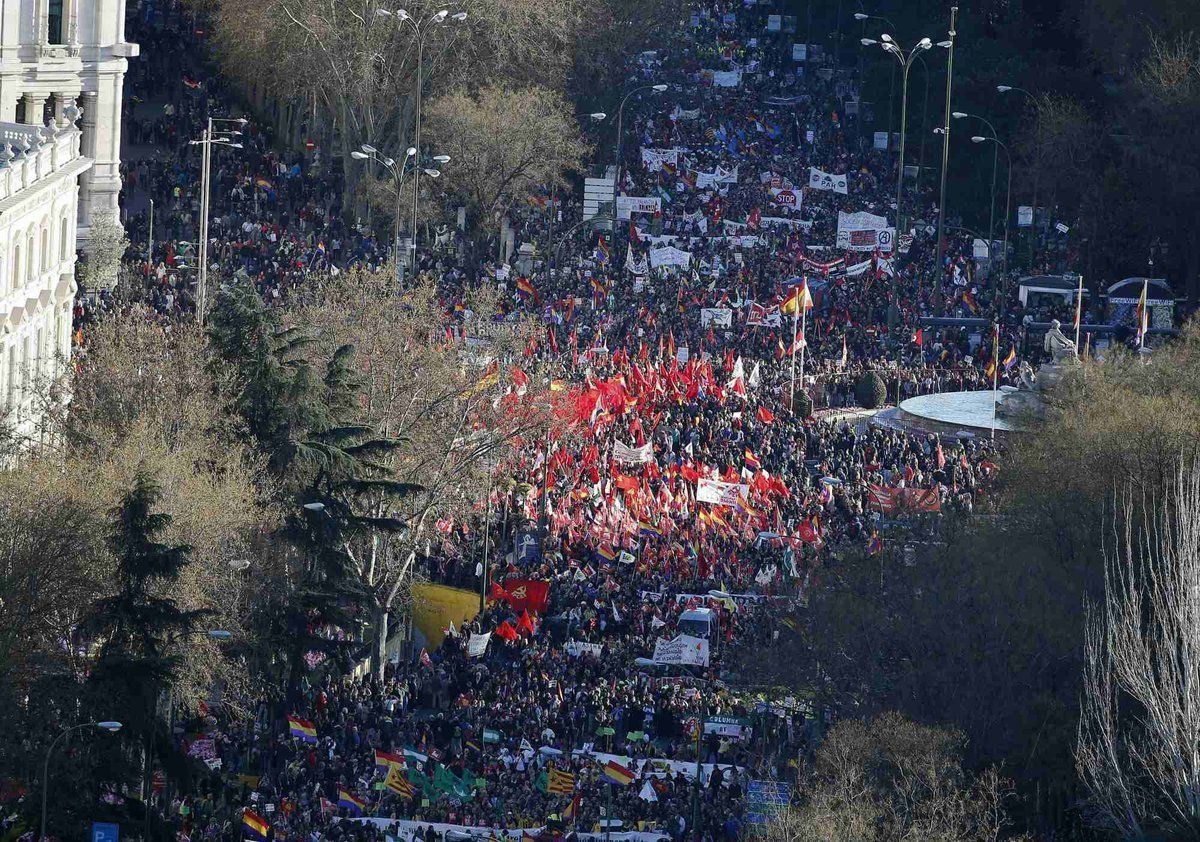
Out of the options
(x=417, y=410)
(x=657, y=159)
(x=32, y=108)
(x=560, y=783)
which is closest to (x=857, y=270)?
(x=657, y=159)

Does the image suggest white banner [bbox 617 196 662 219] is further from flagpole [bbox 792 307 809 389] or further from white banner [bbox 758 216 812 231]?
flagpole [bbox 792 307 809 389]

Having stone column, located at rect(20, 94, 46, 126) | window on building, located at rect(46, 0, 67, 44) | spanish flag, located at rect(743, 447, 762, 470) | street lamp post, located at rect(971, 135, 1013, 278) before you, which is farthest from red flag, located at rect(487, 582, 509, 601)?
window on building, located at rect(46, 0, 67, 44)

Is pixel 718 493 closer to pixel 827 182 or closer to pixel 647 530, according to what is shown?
pixel 647 530

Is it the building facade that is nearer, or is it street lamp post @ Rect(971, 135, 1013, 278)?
the building facade

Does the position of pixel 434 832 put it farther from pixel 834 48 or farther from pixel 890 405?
pixel 834 48

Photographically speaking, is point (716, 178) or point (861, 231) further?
point (716, 178)

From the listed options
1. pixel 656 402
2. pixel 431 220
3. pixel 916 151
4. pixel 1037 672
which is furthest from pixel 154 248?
pixel 1037 672
